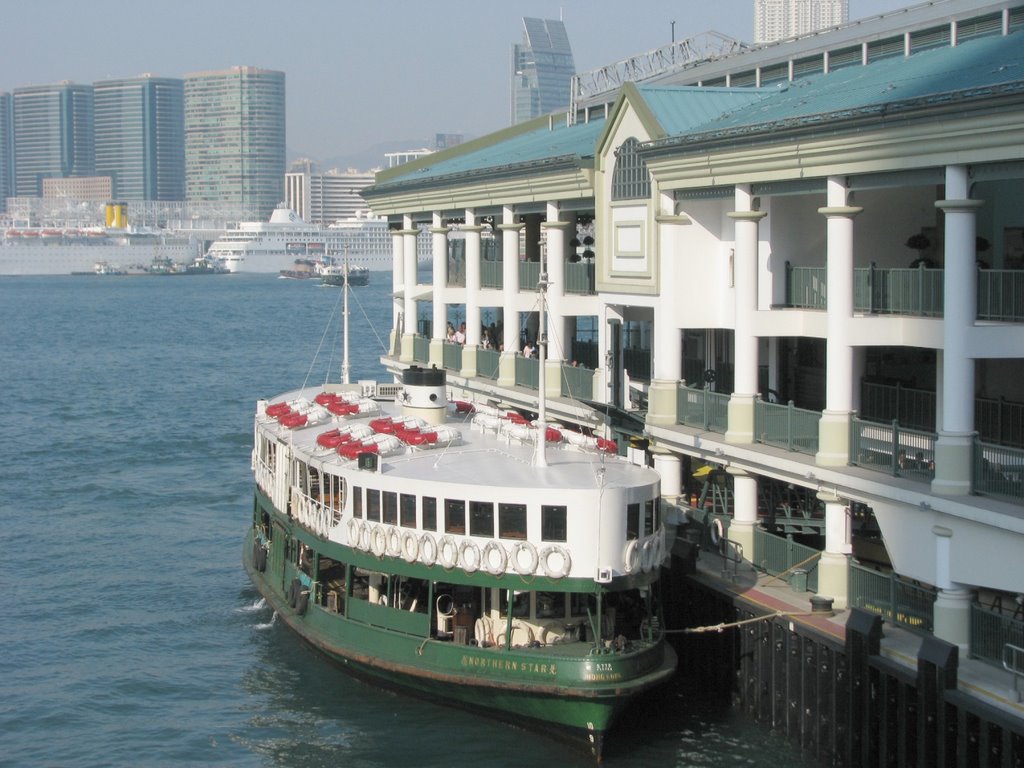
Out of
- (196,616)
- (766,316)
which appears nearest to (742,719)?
(766,316)

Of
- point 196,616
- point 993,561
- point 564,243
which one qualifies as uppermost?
point 564,243

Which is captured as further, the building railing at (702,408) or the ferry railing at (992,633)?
the building railing at (702,408)

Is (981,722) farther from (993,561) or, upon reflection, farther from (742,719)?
(742,719)

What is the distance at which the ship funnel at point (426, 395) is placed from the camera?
35781 millimetres

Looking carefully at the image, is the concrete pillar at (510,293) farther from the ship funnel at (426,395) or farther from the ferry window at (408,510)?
the ferry window at (408,510)

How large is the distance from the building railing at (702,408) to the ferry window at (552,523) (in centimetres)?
636

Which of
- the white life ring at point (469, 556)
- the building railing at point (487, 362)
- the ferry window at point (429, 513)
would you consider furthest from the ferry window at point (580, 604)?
the building railing at point (487, 362)

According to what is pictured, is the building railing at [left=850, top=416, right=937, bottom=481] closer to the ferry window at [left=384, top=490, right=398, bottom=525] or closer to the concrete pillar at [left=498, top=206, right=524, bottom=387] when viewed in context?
the ferry window at [left=384, top=490, right=398, bottom=525]

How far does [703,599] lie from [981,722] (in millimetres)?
8597

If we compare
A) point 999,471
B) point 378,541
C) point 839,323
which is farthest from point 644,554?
point 999,471

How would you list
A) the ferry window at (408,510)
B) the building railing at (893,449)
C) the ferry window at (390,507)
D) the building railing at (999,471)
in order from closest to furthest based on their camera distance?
the building railing at (999,471), the building railing at (893,449), the ferry window at (408,510), the ferry window at (390,507)

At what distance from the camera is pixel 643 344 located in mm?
44000

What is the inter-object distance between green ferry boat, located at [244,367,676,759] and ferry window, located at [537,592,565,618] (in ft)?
0.08

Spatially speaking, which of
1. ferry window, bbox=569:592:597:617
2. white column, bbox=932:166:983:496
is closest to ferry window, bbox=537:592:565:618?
ferry window, bbox=569:592:597:617
